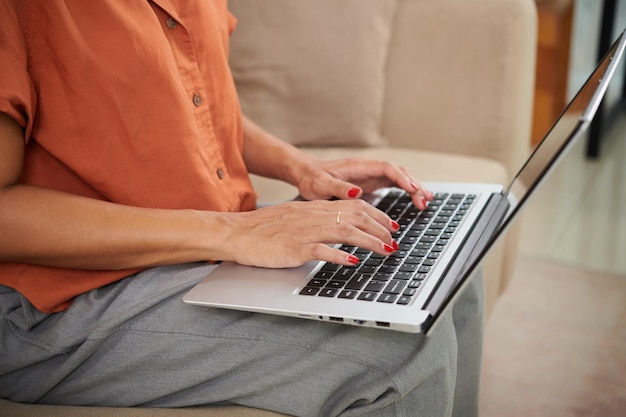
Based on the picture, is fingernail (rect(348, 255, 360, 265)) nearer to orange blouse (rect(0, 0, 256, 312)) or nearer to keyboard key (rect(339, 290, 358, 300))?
keyboard key (rect(339, 290, 358, 300))

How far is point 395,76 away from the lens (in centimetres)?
192

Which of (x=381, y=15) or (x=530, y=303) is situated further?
(x=530, y=303)

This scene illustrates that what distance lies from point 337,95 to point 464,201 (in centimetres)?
73

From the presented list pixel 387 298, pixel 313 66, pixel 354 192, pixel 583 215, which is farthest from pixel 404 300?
pixel 583 215

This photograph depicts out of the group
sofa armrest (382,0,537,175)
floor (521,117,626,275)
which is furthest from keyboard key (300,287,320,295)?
floor (521,117,626,275)

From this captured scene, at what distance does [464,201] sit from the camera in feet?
3.94

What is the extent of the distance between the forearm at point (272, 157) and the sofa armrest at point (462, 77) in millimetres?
621

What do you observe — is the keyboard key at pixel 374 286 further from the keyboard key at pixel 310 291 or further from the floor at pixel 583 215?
the floor at pixel 583 215

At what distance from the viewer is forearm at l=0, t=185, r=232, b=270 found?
91 cm

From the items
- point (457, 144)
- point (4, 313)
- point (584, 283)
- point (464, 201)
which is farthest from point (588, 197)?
point (4, 313)

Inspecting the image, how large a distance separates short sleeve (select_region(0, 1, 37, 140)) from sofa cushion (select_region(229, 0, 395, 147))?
100 centimetres

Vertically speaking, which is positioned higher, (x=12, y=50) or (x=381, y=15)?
(x=12, y=50)

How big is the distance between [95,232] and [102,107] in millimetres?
158

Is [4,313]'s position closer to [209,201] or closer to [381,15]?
[209,201]
